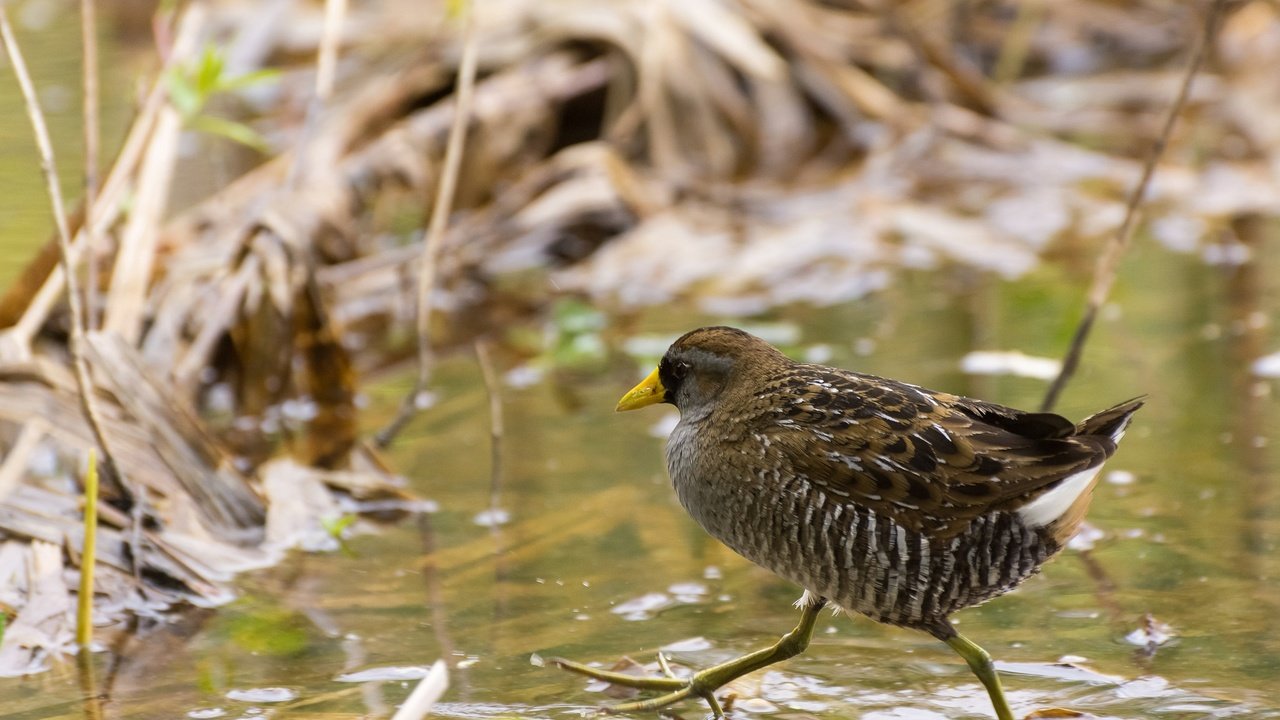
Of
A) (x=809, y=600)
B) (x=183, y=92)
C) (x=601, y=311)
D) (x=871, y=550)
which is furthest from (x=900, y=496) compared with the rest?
(x=601, y=311)

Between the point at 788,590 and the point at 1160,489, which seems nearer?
the point at 788,590

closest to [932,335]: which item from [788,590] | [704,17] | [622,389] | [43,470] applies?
[622,389]

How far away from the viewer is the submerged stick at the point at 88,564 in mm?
3285

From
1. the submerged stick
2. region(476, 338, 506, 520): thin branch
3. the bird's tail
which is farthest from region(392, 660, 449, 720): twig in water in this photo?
region(476, 338, 506, 520): thin branch

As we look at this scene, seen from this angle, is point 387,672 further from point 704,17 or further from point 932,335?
point 704,17

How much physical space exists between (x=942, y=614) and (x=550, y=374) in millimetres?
2680

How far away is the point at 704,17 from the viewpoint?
7.38m

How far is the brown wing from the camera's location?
297 centimetres

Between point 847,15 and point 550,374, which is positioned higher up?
point 847,15

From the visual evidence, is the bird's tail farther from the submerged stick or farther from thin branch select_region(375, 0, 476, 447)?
thin branch select_region(375, 0, 476, 447)

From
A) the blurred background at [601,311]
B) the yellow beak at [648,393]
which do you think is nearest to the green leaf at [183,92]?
the blurred background at [601,311]

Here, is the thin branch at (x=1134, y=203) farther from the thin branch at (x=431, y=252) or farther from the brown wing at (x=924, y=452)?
the thin branch at (x=431, y=252)

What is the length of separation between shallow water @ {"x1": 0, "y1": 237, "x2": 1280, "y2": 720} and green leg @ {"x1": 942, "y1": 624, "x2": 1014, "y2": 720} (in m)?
0.16

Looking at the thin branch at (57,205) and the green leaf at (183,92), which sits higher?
the green leaf at (183,92)
